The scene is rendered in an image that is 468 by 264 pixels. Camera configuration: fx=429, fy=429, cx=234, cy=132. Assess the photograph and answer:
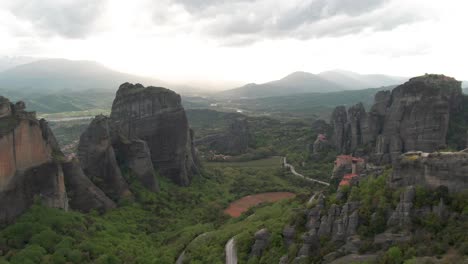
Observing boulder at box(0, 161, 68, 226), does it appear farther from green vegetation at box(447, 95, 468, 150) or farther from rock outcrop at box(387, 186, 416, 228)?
green vegetation at box(447, 95, 468, 150)

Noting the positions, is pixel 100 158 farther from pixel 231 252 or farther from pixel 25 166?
pixel 231 252

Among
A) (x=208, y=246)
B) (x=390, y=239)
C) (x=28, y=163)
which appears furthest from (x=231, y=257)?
(x=28, y=163)

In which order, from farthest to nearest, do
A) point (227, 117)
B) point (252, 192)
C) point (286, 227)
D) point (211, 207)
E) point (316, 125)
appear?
point (227, 117) < point (316, 125) < point (252, 192) < point (211, 207) < point (286, 227)

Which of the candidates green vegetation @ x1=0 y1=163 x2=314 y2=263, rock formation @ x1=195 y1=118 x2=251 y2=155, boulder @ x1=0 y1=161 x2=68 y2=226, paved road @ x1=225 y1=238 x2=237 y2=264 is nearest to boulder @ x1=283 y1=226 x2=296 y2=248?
green vegetation @ x1=0 y1=163 x2=314 y2=263

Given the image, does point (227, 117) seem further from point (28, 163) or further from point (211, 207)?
point (28, 163)

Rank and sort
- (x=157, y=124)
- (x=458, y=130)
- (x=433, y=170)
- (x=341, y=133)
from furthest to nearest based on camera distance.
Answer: (x=341, y=133)
(x=157, y=124)
(x=458, y=130)
(x=433, y=170)

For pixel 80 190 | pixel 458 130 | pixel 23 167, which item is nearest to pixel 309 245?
pixel 23 167

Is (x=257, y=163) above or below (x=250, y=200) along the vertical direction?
below
